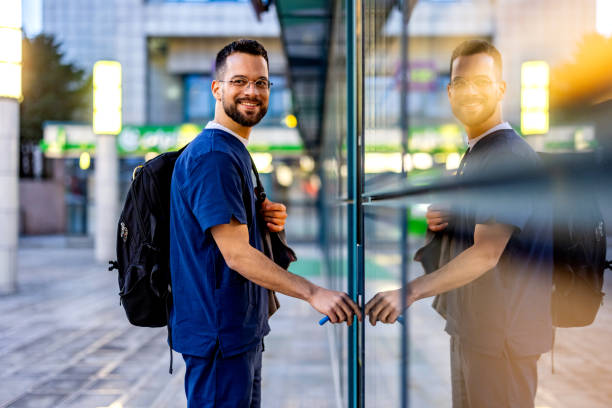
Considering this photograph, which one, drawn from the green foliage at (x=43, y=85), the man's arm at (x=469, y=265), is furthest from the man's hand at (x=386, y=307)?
the green foliage at (x=43, y=85)

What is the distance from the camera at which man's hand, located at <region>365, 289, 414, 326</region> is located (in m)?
1.40

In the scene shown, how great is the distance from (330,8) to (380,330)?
153 inches

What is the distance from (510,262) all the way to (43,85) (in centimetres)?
3415

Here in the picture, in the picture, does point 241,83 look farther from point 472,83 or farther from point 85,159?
point 85,159

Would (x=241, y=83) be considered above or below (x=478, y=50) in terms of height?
above

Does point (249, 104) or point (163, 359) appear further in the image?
point (163, 359)

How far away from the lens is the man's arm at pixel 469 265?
0.66m

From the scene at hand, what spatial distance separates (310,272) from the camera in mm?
11906

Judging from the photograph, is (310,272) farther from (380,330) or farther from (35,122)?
(35,122)

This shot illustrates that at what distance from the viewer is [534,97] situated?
1.60 ft

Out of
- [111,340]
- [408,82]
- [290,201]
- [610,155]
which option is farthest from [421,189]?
[290,201]

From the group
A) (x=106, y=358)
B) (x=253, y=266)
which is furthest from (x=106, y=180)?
(x=253, y=266)

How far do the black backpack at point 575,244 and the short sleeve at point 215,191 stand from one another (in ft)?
4.16

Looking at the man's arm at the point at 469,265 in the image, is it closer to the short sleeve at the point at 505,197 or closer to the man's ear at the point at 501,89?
the short sleeve at the point at 505,197
